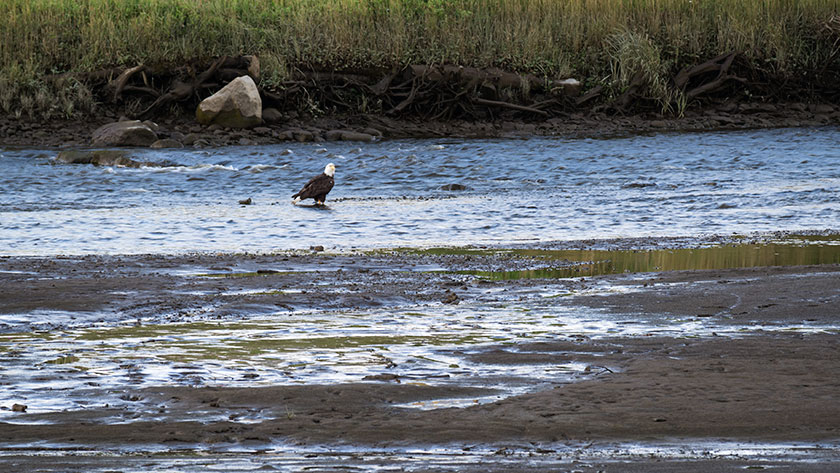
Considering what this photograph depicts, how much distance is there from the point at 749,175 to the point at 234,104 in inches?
386

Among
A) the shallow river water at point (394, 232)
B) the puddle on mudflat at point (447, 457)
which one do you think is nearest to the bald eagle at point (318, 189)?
the shallow river water at point (394, 232)

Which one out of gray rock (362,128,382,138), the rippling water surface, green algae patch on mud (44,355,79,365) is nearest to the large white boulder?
the rippling water surface

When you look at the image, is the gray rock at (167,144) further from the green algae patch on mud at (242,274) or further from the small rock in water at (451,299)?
the small rock in water at (451,299)

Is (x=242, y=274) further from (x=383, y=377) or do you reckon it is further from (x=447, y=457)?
(x=447, y=457)

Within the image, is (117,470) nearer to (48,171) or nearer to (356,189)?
(356,189)

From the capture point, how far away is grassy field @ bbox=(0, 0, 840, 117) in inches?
862

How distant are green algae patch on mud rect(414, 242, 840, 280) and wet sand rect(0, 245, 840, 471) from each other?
1.08 metres

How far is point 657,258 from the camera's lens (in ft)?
29.0

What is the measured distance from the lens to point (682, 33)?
22.7 metres

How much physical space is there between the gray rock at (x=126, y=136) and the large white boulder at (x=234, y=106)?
48.9 inches

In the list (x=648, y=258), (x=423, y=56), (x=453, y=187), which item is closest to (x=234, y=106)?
(x=423, y=56)

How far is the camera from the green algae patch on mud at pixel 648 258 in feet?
26.9

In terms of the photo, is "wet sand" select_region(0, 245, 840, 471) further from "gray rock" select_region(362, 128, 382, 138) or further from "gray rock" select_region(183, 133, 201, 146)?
"gray rock" select_region(362, 128, 382, 138)

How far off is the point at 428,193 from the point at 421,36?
8317 mm
